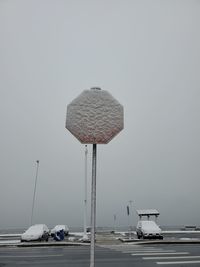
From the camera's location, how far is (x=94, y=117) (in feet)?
13.1

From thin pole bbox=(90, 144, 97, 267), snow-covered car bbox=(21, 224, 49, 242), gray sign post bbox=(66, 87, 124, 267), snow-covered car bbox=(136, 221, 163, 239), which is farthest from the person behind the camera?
snow-covered car bbox=(136, 221, 163, 239)

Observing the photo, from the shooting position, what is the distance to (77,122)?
3977 mm

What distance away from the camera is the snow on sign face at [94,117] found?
12.9 ft

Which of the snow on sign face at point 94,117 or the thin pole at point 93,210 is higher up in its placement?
the snow on sign face at point 94,117

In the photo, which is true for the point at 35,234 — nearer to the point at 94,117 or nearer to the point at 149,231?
the point at 149,231

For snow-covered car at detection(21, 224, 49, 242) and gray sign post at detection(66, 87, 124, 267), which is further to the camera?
snow-covered car at detection(21, 224, 49, 242)

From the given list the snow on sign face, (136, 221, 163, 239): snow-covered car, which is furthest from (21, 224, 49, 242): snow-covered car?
the snow on sign face

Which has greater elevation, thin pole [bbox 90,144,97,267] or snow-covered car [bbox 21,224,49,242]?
snow-covered car [bbox 21,224,49,242]

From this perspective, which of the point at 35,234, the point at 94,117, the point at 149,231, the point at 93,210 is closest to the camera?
the point at 93,210

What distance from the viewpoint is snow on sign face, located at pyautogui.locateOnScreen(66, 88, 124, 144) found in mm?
3926

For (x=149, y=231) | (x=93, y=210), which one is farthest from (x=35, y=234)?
(x=93, y=210)

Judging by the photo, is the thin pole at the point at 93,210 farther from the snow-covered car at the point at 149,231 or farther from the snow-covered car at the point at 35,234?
the snow-covered car at the point at 149,231

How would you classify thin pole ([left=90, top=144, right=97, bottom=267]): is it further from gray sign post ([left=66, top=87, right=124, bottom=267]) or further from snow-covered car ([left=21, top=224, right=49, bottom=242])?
snow-covered car ([left=21, top=224, right=49, bottom=242])

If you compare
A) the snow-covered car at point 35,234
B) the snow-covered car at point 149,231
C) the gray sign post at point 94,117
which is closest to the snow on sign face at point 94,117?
the gray sign post at point 94,117
